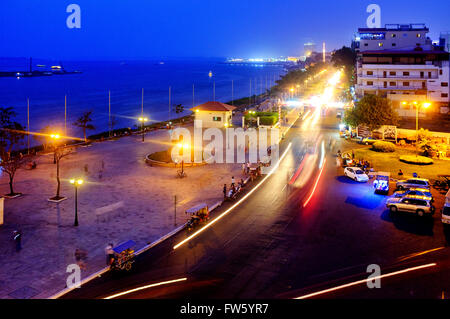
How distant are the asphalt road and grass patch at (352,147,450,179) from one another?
297 inches

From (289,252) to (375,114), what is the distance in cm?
3123

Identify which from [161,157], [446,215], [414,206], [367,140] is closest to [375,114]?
[367,140]

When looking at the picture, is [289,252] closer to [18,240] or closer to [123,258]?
[123,258]

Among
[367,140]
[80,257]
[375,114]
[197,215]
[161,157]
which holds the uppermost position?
[375,114]

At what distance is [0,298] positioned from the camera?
41.6 feet

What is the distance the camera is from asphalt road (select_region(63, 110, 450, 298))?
43.6 feet

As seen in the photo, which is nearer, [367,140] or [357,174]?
[357,174]

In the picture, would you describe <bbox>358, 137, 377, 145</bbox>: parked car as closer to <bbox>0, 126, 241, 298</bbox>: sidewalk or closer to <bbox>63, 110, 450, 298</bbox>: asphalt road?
<bbox>0, 126, 241, 298</bbox>: sidewalk

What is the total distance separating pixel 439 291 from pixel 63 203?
763 inches

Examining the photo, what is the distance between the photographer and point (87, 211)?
2128 cm

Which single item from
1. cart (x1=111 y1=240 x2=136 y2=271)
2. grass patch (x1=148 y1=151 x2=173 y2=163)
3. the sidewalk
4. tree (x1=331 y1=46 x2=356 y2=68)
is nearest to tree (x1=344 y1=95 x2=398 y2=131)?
the sidewalk
